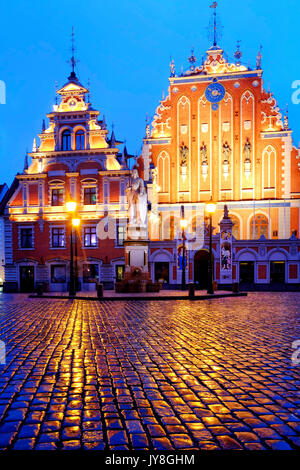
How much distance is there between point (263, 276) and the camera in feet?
107

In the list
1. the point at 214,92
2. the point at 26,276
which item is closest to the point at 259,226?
the point at 214,92

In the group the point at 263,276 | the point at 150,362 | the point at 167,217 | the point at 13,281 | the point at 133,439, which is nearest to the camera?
the point at 133,439

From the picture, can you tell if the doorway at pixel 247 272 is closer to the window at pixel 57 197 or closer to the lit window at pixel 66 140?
the window at pixel 57 197

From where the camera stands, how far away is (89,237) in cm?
3422

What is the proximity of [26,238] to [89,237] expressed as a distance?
18.3ft

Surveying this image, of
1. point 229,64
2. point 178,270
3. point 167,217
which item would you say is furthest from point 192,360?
point 229,64

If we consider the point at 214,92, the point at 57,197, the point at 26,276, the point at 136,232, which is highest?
the point at 214,92

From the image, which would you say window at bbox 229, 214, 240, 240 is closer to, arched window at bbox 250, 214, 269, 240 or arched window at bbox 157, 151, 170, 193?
arched window at bbox 250, 214, 269, 240

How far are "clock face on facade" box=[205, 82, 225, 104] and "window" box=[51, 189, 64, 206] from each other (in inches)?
609

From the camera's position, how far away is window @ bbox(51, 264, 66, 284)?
113 ft

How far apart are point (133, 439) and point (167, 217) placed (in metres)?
33.7

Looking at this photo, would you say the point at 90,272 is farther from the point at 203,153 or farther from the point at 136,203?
the point at 203,153

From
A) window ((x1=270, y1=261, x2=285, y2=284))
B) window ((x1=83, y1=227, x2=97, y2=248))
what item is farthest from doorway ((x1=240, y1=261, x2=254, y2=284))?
window ((x1=83, y1=227, x2=97, y2=248))

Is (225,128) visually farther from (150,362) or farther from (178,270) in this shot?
(150,362)
